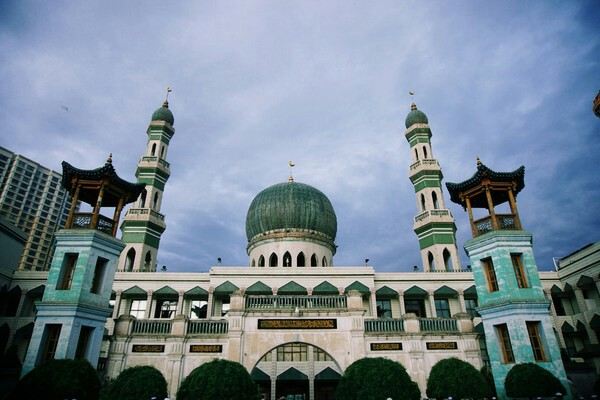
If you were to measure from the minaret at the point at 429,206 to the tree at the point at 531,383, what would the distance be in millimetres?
22391

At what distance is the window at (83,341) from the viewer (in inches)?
744

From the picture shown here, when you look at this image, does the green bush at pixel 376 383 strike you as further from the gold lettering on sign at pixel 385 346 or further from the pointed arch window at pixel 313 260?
the pointed arch window at pixel 313 260

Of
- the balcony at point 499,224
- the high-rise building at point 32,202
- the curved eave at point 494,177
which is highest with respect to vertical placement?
the high-rise building at point 32,202

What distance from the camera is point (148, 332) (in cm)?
1931

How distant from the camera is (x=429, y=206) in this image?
141 feet

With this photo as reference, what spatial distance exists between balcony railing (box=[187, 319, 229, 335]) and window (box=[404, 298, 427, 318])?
2275 cm

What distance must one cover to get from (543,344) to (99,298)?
70.3ft

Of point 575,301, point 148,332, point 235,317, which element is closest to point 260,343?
point 235,317

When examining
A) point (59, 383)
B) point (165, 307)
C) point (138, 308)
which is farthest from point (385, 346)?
point (138, 308)

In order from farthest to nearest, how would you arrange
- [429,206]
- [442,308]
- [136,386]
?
[429,206] < [442,308] < [136,386]

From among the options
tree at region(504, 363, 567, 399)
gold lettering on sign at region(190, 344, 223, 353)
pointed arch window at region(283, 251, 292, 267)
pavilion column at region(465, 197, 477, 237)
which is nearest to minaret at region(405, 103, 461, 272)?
pointed arch window at region(283, 251, 292, 267)

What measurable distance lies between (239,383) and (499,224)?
15.6 m

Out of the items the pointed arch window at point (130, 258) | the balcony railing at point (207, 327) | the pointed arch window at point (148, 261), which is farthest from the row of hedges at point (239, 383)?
the pointed arch window at point (148, 261)

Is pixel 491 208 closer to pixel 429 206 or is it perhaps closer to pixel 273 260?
pixel 429 206
